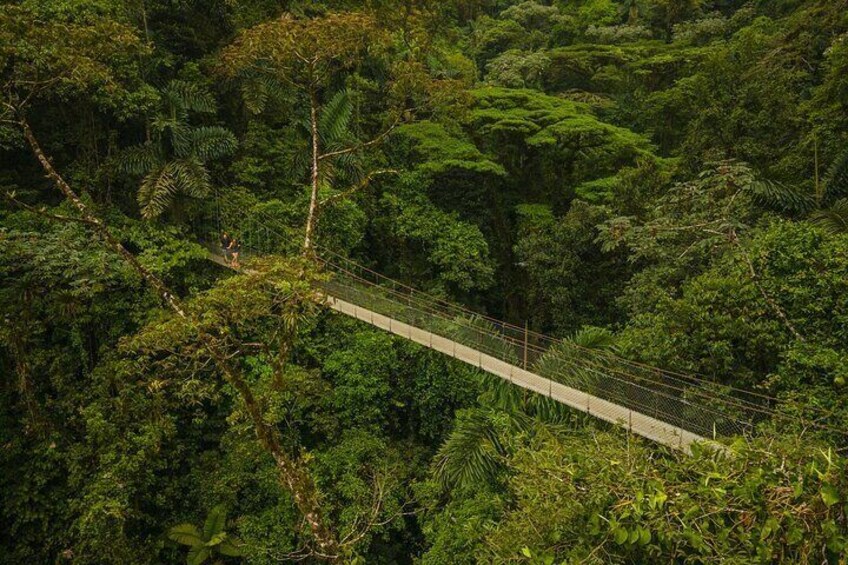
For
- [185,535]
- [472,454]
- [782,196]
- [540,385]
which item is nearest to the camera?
[472,454]

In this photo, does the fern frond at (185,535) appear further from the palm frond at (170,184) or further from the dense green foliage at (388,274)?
the palm frond at (170,184)

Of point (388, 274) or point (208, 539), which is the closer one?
point (208, 539)

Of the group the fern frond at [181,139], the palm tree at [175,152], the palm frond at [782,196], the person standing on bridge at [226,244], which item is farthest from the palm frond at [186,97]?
the palm frond at [782,196]

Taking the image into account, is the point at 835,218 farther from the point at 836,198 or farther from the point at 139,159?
the point at 139,159

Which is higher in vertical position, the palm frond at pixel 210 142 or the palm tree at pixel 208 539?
the palm frond at pixel 210 142

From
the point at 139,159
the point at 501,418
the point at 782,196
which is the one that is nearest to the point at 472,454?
the point at 501,418

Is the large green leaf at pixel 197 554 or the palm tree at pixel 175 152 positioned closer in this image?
the large green leaf at pixel 197 554

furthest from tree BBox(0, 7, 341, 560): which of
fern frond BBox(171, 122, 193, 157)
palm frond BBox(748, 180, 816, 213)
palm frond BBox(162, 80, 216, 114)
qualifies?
palm frond BBox(748, 180, 816, 213)
